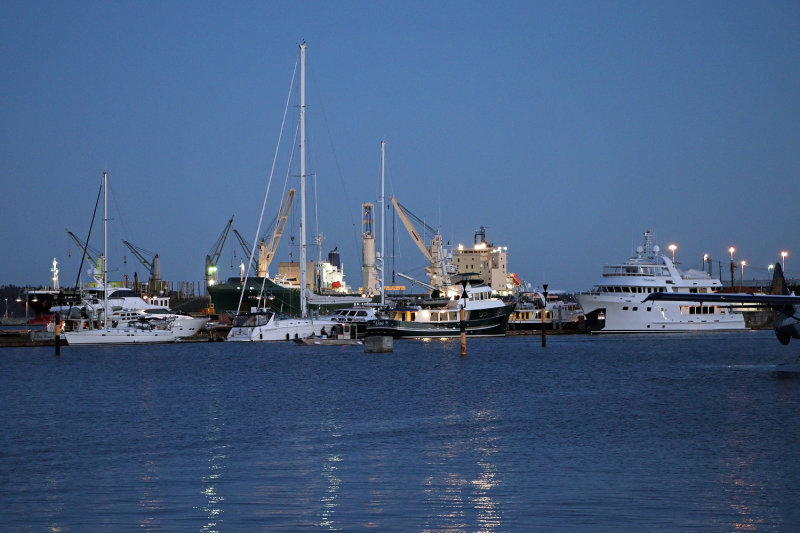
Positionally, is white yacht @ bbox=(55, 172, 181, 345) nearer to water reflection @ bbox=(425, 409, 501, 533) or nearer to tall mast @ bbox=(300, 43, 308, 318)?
tall mast @ bbox=(300, 43, 308, 318)

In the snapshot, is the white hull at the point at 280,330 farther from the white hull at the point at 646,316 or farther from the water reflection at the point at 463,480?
the water reflection at the point at 463,480

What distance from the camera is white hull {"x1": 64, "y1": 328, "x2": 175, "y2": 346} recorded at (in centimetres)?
8444

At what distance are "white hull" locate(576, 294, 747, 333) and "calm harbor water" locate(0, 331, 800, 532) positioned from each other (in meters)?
49.8

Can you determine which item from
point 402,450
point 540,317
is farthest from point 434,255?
point 402,450

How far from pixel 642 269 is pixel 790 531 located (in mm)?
94162

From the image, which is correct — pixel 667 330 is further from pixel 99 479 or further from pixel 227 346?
pixel 99 479

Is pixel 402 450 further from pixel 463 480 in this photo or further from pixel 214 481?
pixel 214 481

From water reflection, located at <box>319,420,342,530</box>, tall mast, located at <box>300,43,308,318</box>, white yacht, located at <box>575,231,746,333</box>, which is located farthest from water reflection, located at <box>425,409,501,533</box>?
white yacht, located at <box>575,231,746,333</box>

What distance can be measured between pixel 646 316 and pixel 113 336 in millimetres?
58829

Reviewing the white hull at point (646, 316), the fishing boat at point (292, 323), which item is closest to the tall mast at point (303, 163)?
the fishing boat at point (292, 323)

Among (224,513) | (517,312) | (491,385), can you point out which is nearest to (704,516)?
(224,513)

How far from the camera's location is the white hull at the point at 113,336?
84.4 meters

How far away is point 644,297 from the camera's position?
11031 cm

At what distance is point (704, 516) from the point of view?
19.6m
